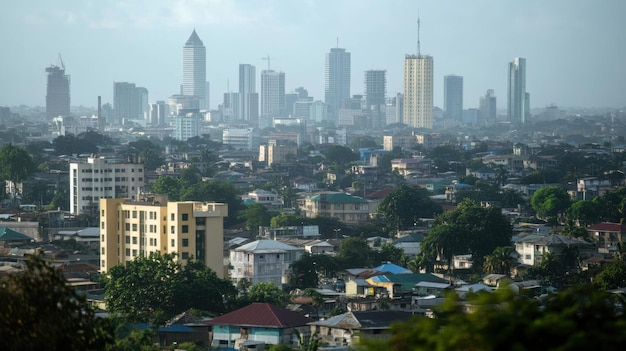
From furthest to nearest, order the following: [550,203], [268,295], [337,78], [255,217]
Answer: [337,78]
[550,203]
[255,217]
[268,295]

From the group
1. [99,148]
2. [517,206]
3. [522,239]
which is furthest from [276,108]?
[522,239]

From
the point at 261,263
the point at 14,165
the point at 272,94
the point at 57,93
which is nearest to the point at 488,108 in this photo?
the point at 272,94

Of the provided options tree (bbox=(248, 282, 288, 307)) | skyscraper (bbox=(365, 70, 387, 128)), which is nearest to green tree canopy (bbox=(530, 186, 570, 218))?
tree (bbox=(248, 282, 288, 307))

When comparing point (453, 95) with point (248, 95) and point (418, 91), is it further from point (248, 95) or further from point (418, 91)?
point (418, 91)

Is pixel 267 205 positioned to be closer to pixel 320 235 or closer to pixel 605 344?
pixel 320 235

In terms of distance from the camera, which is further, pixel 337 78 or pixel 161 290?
pixel 337 78

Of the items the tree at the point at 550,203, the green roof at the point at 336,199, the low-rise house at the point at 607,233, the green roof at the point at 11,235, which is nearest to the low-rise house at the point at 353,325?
the green roof at the point at 11,235

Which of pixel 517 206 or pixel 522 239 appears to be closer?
pixel 522 239
